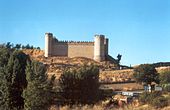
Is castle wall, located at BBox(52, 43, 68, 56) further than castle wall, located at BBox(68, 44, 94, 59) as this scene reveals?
Yes

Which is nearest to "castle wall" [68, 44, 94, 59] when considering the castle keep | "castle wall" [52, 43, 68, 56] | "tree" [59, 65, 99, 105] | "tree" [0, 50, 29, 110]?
the castle keep

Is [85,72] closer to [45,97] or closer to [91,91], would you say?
[91,91]

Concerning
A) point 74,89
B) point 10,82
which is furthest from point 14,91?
point 74,89

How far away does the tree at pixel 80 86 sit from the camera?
2694 cm

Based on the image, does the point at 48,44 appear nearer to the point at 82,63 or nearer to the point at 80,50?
the point at 80,50

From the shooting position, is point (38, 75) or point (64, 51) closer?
point (38, 75)

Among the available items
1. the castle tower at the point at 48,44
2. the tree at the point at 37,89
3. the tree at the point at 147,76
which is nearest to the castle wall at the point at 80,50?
the castle tower at the point at 48,44

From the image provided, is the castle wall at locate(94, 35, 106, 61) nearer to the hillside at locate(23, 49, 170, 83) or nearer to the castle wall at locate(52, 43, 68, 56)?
the hillside at locate(23, 49, 170, 83)

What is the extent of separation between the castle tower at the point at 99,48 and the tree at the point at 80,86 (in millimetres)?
51480

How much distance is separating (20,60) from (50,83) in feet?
12.2

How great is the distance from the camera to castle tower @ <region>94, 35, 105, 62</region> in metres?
82.0

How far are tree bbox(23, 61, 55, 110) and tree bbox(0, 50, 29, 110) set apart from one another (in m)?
0.58

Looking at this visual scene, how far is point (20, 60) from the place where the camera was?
25781 millimetres

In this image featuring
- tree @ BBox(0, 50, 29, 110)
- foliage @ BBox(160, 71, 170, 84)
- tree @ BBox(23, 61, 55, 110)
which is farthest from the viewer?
foliage @ BBox(160, 71, 170, 84)
